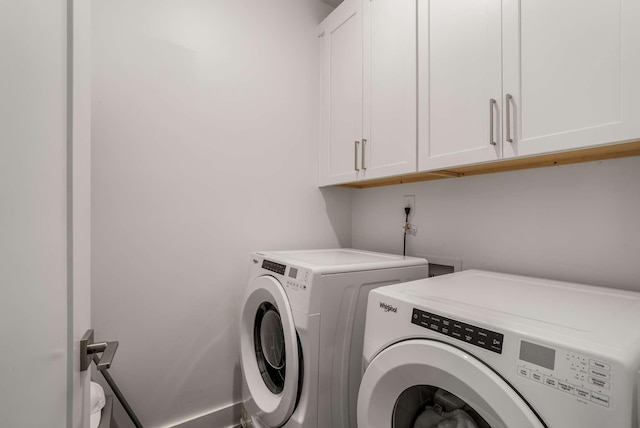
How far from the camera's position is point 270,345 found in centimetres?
156

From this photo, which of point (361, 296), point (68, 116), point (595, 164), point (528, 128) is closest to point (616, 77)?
point (528, 128)

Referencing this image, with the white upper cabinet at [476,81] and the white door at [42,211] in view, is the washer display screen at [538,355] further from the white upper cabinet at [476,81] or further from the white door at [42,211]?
the white door at [42,211]

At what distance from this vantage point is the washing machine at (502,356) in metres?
0.54

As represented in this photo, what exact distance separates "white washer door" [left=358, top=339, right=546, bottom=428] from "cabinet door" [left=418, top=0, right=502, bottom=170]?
77 cm

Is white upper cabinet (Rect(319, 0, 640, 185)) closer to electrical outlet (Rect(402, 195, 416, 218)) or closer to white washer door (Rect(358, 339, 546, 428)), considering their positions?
electrical outlet (Rect(402, 195, 416, 218))

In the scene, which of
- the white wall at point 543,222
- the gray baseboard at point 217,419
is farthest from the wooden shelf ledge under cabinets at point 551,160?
the gray baseboard at point 217,419

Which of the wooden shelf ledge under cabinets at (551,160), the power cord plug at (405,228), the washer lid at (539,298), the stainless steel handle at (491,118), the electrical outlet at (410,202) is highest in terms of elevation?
the stainless steel handle at (491,118)

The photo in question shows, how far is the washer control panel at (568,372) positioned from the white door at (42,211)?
0.84 meters

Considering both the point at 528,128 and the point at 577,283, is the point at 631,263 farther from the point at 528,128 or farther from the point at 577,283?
the point at 528,128

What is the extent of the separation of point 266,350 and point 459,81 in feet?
5.01

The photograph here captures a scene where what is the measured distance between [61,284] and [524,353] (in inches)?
35.0

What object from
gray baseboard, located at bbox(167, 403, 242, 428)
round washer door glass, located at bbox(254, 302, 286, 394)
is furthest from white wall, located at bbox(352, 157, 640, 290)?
gray baseboard, located at bbox(167, 403, 242, 428)

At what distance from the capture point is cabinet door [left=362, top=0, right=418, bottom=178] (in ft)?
4.63

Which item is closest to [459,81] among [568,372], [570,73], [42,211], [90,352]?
[570,73]
